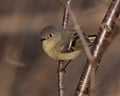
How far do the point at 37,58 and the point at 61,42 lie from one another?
1.88 metres

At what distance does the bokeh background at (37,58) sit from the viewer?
3475 mm

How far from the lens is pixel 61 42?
230 cm

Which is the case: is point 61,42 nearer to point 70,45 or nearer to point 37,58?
point 70,45

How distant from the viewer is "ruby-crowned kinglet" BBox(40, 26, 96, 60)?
2177 millimetres

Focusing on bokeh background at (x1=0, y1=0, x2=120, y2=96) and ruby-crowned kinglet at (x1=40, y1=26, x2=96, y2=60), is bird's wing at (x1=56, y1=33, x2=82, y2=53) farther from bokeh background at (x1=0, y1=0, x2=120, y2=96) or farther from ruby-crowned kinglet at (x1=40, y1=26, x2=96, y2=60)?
bokeh background at (x1=0, y1=0, x2=120, y2=96)

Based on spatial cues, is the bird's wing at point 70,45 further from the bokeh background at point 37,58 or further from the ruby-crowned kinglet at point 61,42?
the bokeh background at point 37,58

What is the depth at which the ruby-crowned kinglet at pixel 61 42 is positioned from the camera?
7.14ft

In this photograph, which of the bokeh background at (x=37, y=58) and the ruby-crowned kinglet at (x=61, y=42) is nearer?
the ruby-crowned kinglet at (x=61, y=42)

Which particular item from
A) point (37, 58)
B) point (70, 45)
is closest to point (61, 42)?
point (70, 45)

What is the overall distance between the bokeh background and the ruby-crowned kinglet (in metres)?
0.83

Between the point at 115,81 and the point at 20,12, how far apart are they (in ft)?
3.28

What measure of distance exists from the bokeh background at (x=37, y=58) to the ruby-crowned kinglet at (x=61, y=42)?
833mm

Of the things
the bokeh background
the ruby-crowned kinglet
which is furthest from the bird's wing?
the bokeh background

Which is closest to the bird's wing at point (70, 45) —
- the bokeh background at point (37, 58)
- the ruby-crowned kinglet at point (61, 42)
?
the ruby-crowned kinglet at point (61, 42)
